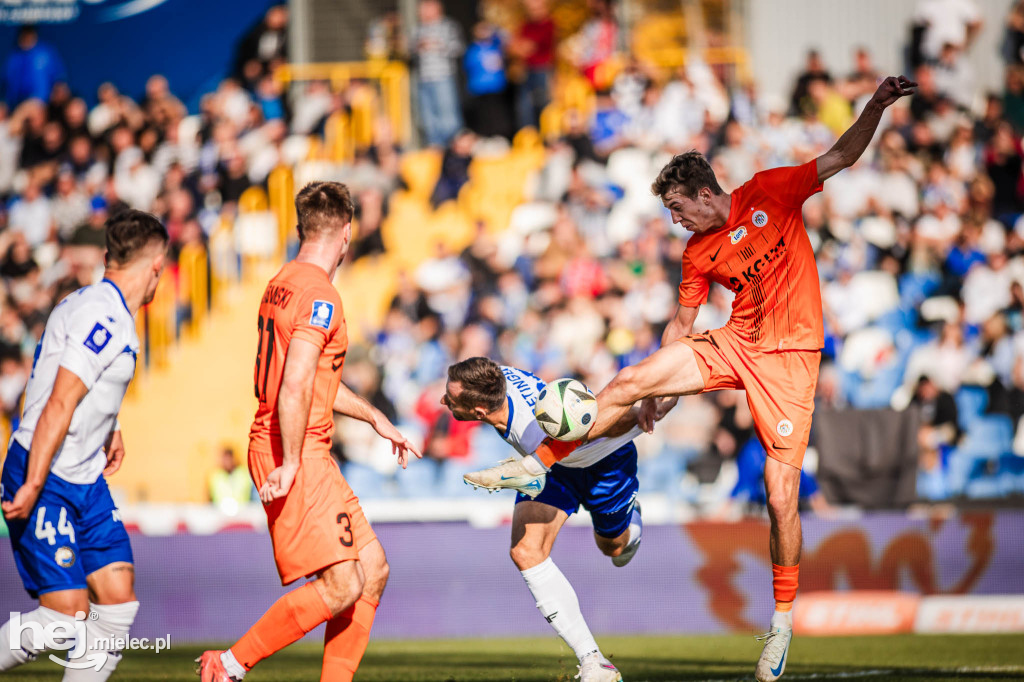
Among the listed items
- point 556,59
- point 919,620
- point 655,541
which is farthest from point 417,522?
point 556,59

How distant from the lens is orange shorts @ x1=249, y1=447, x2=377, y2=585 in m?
5.22

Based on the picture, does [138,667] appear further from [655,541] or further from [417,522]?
[655,541]

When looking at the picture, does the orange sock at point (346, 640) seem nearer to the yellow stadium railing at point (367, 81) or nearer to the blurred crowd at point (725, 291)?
the blurred crowd at point (725, 291)

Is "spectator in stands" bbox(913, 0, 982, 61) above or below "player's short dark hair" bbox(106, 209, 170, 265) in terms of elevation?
above

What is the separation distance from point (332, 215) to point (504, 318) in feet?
29.6

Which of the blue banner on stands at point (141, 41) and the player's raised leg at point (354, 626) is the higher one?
the blue banner on stands at point (141, 41)

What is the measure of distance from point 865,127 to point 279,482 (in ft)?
12.5

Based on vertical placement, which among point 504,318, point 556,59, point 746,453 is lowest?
point 746,453

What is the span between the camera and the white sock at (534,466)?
6461 millimetres

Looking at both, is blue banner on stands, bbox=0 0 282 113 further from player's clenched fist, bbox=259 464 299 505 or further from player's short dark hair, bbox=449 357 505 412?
player's clenched fist, bbox=259 464 299 505

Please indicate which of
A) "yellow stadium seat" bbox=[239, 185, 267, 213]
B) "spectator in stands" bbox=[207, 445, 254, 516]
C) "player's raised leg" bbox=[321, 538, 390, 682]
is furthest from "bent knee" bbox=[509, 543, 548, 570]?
"yellow stadium seat" bbox=[239, 185, 267, 213]

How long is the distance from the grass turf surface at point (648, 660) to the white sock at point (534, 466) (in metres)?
1.80

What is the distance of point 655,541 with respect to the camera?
1127cm

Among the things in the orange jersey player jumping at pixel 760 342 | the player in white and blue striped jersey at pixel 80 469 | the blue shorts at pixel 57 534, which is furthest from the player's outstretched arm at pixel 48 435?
the orange jersey player jumping at pixel 760 342
